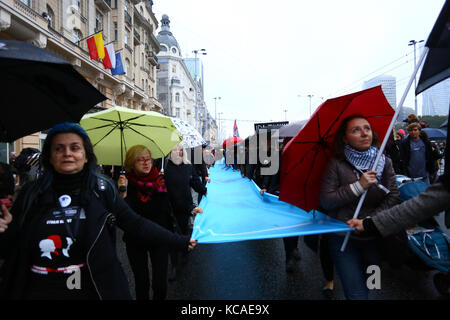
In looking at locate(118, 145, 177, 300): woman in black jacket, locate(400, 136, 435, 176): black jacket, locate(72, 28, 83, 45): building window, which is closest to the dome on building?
A: locate(72, 28, 83, 45): building window

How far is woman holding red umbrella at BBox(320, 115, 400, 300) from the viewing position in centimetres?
210

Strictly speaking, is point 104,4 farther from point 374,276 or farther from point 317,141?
point 374,276

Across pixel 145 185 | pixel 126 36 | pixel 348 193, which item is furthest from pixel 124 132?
pixel 126 36

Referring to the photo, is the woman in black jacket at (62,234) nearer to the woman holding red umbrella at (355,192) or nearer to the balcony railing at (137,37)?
the woman holding red umbrella at (355,192)

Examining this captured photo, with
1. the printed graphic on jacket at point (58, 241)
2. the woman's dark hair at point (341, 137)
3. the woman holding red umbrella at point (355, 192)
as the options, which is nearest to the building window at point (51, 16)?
the printed graphic on jacket at point (58, 241)

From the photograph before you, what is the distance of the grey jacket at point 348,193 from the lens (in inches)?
83.7

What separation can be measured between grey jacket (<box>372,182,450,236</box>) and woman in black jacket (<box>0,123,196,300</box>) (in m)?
1.81


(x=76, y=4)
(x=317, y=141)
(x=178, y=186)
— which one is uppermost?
(x=76, y=4)

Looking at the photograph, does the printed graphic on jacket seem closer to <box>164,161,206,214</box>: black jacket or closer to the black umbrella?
the black umbrella

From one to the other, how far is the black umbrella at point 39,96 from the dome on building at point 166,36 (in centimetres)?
8265

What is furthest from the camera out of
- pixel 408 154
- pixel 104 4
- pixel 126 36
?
pixel 126 36

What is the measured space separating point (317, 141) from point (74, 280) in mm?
2076

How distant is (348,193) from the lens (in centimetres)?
209
